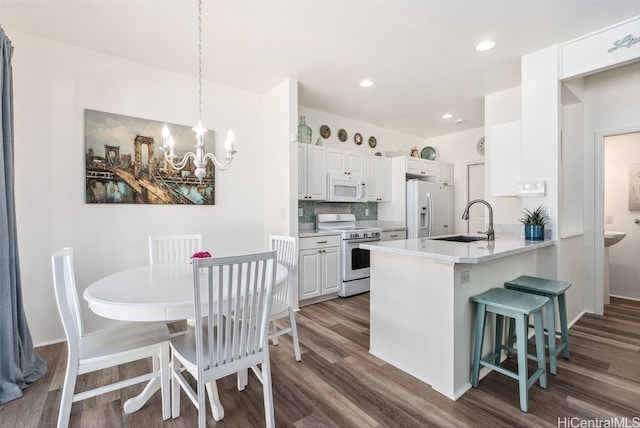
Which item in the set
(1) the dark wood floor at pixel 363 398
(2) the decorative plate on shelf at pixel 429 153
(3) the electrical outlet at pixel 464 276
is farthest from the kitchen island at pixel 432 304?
(2) the decorative plate on shelf at pixel 429 153

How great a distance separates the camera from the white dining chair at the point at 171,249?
2.62 metres

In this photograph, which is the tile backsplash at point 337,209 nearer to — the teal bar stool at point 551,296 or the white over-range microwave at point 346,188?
the white over-range microwave at point 346,188

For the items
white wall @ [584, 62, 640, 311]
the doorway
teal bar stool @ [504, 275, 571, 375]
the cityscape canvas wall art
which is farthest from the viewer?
the doorway

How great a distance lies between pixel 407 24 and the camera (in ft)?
8.07

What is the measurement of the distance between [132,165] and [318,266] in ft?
7.72

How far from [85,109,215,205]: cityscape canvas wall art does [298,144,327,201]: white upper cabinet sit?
48.8 inches

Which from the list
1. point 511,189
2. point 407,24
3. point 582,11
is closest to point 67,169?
point 407,24

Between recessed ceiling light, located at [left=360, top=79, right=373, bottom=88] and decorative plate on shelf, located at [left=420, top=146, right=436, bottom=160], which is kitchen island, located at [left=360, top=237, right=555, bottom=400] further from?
decorative plate on shelf, located at [left=420, top=146, right=436, bottom=160]

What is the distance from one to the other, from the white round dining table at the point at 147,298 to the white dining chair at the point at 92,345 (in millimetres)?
115

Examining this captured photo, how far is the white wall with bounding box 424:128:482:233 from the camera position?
17.7 ft

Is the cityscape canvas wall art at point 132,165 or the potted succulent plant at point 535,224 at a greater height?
the cityscape canvas wall art at point 132,165

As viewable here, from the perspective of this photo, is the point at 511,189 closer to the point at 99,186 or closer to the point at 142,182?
the point at 142,182

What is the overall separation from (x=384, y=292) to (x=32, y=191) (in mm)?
3139

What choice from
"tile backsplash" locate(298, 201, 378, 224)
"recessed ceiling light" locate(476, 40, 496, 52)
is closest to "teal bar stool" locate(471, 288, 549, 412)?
"recessed ceiling light" locate(476, 40, 496, 52)
